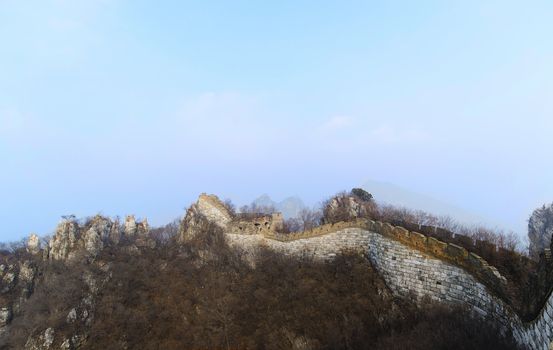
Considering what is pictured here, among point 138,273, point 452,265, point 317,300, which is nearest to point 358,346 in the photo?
point 317,300

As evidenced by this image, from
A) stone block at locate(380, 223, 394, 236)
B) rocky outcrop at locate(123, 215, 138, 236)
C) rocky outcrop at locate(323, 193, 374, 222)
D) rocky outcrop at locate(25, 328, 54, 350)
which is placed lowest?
rocky outcrop at locate(25, 328, 54, 350)

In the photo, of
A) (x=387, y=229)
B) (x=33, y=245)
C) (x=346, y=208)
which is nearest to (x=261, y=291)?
(x=387, y=229)

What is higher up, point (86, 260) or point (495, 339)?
point (86, 260)

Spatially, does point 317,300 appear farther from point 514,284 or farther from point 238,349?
point 514,284

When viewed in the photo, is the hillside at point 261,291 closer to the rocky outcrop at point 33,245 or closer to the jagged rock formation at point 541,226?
the rocky outcrop at point 33,245

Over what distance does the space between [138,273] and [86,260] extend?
6.47 m

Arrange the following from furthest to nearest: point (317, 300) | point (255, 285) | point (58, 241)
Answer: point (58, 241), point (255, 285), point (317, 300)

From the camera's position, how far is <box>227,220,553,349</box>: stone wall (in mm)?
11260

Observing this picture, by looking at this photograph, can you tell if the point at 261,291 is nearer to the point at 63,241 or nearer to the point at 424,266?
the point at 424,266

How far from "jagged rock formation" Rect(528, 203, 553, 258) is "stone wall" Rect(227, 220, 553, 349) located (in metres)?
18.7

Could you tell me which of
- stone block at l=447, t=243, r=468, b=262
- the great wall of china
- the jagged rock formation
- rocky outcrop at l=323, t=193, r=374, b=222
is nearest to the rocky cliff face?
the great wall of china

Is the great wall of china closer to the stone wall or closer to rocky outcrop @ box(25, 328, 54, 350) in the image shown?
the stone wall

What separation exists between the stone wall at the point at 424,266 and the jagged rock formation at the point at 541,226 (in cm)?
1866

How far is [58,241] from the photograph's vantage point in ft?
111
